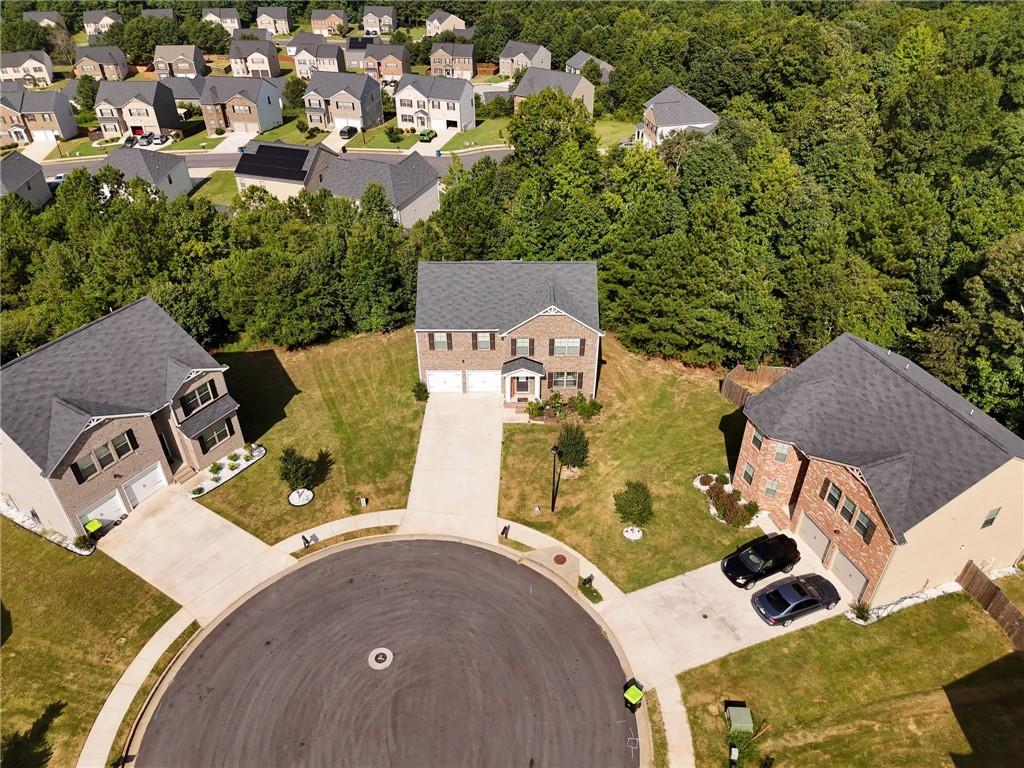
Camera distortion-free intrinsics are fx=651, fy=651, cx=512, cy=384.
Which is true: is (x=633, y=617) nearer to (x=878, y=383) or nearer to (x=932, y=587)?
(x=932, y=587)

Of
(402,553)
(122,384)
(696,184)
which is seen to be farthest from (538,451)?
(696,184)

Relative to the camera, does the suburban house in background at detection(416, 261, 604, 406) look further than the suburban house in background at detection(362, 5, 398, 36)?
No

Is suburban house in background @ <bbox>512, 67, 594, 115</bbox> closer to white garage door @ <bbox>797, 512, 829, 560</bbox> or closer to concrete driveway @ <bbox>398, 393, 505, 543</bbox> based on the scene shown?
concrete driveway @ <bbox>398, 393, 505, 543</bbox>

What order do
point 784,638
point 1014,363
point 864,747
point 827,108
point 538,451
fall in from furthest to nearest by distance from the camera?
point 827,108 < point 538,451 < point 1014,363 < point 784,638 < point 864,747

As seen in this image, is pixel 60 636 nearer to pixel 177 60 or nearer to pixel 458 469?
pixel 458 469

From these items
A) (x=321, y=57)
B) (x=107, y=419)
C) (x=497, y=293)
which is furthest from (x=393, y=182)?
(x=321, y=57)

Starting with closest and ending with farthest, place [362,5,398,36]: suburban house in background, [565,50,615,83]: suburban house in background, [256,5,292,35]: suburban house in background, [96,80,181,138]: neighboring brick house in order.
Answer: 1. [96,80,181,138]: neighboring brick house
2. [565,50,615,83]: suburban house in background
3. [362,5,398,36]: suburban house in background
4. [256,5,292,35]: suburban house in background

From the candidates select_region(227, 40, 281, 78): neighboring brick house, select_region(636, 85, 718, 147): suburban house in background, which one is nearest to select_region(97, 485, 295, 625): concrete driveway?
select_region(636, 85, 718, 147): suburban house in background
